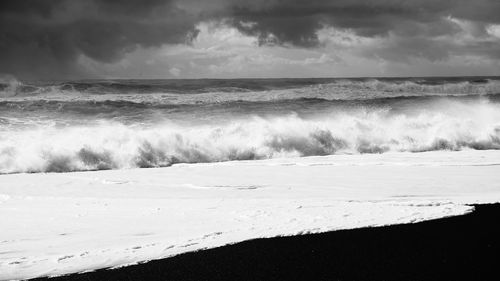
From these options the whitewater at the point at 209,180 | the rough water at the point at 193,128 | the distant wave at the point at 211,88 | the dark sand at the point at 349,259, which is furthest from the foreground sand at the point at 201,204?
the distant wave at the point at 211,88

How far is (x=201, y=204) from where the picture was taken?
6184mm

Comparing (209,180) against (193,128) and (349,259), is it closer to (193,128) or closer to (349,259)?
(349,259)

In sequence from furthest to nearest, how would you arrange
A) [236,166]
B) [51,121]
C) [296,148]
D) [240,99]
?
[240,99]
[51,121]
[296,148]
[236,166]

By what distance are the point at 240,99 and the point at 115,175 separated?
1629 cm

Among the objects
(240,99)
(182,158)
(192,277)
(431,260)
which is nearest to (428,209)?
(431,260)

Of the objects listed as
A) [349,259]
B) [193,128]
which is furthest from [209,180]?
[193,128]

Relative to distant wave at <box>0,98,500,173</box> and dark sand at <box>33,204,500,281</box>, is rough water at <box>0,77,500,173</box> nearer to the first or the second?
distant wave at <box>0,98,500,173</box>

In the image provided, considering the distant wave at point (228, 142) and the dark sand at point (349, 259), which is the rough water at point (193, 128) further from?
the dark sand at point (349, 259)

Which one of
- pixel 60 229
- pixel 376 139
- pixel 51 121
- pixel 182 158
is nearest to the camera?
pixel 60 229

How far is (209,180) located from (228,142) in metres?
3.61

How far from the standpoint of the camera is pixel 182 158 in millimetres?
10602

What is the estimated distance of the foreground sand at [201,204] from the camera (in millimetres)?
4488

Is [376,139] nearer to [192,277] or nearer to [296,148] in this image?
[296,148]

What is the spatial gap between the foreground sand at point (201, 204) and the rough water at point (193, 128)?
1130mm
